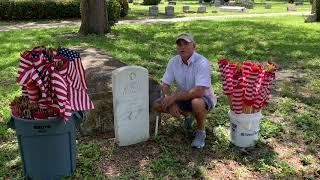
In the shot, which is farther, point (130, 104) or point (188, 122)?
point (188, 122)

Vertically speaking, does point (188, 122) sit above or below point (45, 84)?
below

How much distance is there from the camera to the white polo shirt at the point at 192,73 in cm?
532

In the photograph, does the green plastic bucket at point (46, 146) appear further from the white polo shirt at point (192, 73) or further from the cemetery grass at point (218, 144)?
the white polo shirt at point (192, 73)

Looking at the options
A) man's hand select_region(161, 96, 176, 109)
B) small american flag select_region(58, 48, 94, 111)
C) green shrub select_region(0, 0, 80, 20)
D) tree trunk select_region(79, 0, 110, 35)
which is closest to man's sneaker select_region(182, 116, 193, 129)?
man's hand select_region(161, 96, 176, 109)

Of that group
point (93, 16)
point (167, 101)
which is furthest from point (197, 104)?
point (93, 16)

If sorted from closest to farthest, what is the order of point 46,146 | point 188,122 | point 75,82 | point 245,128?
point 46,146, point 75,82, point 245,128, point 188,122

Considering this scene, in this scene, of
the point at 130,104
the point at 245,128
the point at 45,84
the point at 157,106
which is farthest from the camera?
Answer: the point at 157,106

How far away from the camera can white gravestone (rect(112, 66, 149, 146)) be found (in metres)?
5.09

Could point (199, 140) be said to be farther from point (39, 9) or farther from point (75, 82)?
point (39, 9)

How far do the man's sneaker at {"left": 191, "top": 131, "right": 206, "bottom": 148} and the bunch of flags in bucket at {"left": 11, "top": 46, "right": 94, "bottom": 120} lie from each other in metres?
1.71

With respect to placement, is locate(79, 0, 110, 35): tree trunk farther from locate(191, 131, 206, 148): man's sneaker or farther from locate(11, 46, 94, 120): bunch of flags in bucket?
locate(11, 46, 94, 120): bunch of flags in bucket

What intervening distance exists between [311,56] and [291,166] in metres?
6.99

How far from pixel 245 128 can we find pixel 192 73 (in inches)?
36.3

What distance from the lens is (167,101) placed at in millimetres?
5391
